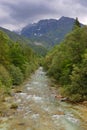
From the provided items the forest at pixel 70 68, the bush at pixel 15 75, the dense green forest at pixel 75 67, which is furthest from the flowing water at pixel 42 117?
the bush at pixel 15 75

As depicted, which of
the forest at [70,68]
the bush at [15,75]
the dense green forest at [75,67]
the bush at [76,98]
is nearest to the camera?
the bush at [76,98]

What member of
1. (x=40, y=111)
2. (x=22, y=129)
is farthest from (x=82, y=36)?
(x=22, y=129)

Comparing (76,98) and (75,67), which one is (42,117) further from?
(75,67)

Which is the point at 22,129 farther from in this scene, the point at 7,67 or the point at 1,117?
the point at 7,67

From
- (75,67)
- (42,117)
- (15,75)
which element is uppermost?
(75,67)

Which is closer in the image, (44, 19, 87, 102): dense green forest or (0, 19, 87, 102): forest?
(44, 19, 87, 102): dense green forest

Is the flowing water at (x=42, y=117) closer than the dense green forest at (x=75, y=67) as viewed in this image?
Yes

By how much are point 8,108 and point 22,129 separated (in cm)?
1217

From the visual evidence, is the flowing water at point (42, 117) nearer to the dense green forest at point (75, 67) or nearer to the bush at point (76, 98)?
the bush at point (76, 98)

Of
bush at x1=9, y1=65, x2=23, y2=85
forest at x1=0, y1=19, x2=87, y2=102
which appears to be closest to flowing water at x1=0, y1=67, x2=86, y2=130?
forest at x1=0, y1=19, x2=87, y2=102

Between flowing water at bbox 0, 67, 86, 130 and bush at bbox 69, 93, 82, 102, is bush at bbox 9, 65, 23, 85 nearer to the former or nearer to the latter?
Answer: flowing water at bbox 0, 67, 86, 130

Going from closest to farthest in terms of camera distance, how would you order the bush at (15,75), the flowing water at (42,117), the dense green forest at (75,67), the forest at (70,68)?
the flowing water at (42,117), the dense green forest at (75,67), the forest at (70,68), the bush at (15,75)

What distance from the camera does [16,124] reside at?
116ft

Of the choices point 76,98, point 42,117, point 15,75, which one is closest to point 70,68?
point 15,75
